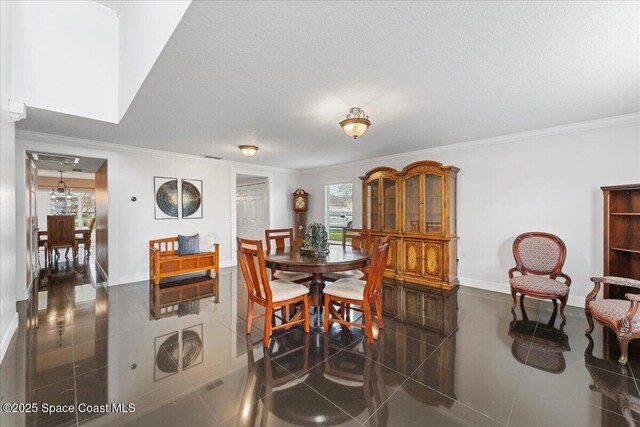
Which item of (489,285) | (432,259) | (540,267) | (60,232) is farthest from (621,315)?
(60,232)

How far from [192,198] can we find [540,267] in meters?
5.87

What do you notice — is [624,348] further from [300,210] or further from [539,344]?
[300,210]

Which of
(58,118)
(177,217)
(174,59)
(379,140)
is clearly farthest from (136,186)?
(379,140)

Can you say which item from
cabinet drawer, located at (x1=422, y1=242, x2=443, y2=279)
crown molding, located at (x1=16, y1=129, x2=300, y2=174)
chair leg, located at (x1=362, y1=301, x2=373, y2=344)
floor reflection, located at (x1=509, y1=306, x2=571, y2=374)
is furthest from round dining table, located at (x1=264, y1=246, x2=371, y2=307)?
crown molding, located at (x1=16, y1=129, x2=300, y2=174)

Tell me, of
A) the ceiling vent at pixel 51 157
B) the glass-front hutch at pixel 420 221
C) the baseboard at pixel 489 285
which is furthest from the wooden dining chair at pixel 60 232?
the baseboard at pixel 489 285

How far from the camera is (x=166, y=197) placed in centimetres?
511

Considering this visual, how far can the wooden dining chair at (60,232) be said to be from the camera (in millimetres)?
5847

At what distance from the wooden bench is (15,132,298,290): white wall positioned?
0.33 meters

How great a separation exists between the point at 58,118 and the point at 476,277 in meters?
6.14

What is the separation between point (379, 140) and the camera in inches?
167

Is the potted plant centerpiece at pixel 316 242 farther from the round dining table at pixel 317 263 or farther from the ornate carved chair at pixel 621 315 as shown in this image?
the ornate carved chair at pixel 621 315

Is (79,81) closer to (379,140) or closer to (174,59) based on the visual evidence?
(174,59)

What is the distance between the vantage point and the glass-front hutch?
428cm

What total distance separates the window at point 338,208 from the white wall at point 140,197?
228cm
